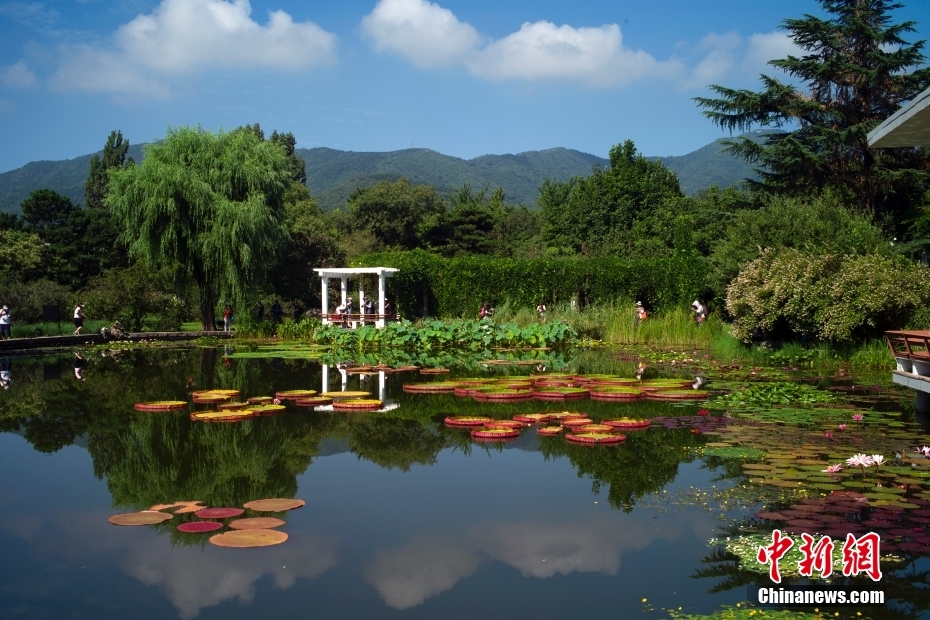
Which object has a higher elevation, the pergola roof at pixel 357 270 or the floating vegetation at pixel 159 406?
the pergola roof at pixel 357 270

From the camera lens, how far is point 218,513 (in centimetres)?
665

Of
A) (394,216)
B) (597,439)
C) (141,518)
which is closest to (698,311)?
(597,439)

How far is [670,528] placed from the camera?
6316 mm

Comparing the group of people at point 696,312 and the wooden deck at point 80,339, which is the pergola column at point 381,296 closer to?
the wooden deck at point 80,339

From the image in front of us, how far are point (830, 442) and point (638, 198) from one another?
39691 millimetres

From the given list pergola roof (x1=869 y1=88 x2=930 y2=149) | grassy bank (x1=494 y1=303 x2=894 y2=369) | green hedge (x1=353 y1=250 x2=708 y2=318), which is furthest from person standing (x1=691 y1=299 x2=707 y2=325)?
pergola roof (x1=869 y1=88 x2=930 y2=149)

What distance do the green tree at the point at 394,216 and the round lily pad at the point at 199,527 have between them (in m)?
49.6

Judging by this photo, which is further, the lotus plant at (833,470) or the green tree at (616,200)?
the green tree at (616,200)

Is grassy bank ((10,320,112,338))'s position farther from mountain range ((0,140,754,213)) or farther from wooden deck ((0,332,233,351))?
mountain range ((0,140,754,213))

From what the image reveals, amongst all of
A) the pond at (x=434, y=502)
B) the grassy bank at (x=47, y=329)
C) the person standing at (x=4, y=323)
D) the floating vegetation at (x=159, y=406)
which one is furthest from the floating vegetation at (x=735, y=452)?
the grassy bank at (x=47, y=329)

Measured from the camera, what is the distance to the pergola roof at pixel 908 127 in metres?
9.23

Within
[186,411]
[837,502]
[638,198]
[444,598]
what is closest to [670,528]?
[837,502]

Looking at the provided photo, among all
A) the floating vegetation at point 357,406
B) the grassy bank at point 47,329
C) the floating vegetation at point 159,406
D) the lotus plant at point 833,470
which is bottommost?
the lotus plant at point 833,470

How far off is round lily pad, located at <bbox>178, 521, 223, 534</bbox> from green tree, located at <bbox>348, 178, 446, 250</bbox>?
163ft
